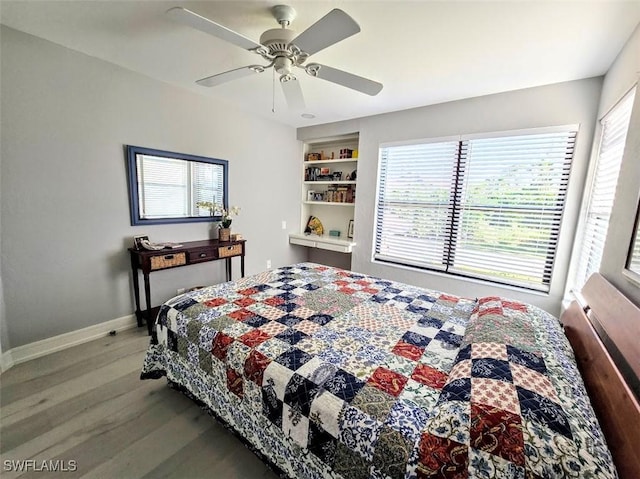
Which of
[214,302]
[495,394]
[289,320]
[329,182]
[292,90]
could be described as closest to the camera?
[495,394]

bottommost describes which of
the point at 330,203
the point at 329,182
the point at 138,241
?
the point at 138,241

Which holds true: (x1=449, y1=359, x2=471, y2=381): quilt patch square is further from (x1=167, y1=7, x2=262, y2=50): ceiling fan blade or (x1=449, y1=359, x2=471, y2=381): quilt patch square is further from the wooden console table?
the wooden console table

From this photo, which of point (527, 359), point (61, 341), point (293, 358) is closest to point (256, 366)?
point (293, 358)

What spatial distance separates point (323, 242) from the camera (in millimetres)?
4086

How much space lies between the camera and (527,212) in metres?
2.68

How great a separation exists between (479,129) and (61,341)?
4.47 metres

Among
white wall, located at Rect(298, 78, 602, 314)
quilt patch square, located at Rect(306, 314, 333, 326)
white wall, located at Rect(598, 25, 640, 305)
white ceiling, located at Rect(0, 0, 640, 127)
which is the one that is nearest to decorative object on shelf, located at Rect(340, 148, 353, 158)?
white wall, located at Rect(298, 78, 602, 314)

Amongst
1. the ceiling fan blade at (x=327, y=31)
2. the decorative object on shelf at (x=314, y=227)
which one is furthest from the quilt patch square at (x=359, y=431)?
the decorative object on shelf at (x=314, y=227)

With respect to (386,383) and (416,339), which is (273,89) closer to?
(416,339)

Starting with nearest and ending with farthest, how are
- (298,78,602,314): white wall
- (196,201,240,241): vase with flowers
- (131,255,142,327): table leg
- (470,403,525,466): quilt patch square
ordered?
(470,403,525,466): quilt patch square
(298,78,602,314): white wall
(131,255,142,327): table leg
(196,201,240,241): vase with flowers

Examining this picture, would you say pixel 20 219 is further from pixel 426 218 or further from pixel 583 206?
pixel 583 206

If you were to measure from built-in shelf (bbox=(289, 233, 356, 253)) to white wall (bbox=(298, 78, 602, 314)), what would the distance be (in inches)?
6.4

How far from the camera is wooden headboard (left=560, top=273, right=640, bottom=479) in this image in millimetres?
788

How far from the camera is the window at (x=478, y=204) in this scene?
2586 millimetres
